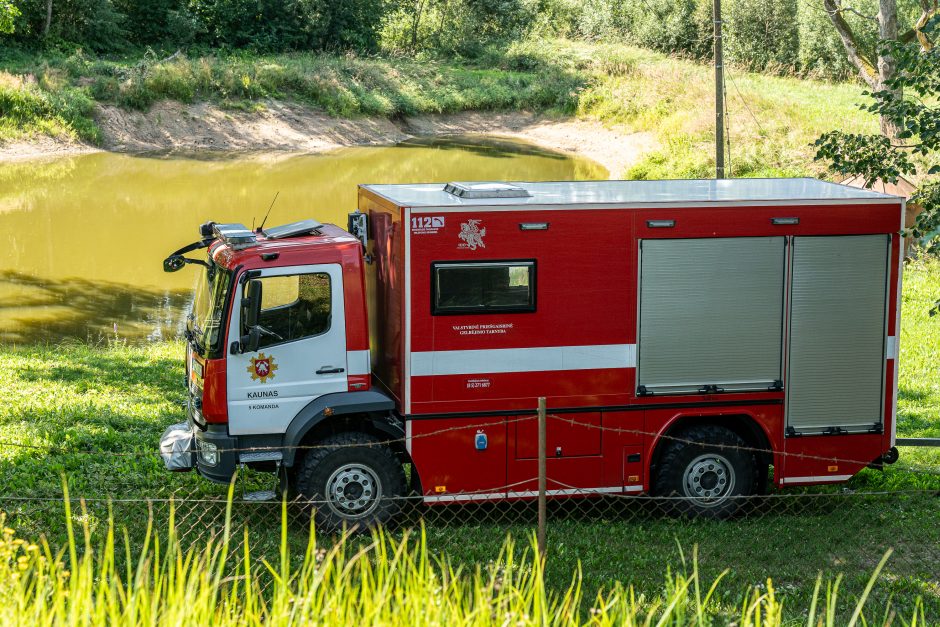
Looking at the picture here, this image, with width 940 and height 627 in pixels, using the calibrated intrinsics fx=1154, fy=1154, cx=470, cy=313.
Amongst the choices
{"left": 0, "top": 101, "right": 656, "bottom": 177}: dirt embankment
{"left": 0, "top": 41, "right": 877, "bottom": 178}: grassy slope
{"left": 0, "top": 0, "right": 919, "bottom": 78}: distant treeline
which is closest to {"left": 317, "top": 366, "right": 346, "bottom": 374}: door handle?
{"left": 0, "top": 41, "right": 877, "bottom": 178}: grassy slope

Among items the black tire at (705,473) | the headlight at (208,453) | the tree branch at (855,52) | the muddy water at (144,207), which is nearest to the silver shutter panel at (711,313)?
the black tire at (705,473)

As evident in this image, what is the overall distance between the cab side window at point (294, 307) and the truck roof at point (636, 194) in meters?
0.99

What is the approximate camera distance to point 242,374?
31.4 ft

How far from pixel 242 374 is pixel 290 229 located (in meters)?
1.32

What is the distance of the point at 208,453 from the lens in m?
9.62

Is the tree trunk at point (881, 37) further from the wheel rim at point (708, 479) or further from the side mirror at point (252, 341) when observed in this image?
the side mirror at point (252, 341)

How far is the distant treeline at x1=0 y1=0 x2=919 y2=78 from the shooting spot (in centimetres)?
5350

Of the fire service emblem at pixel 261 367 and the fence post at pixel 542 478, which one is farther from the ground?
the fire service emblem at pixel 261 367

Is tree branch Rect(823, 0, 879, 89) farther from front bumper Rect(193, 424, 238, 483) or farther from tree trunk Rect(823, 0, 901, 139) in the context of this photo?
front bumper Rect(193, 424, 238, 483)

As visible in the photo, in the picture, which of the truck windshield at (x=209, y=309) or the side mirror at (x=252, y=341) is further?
the truck windshield at (x=209, y=309)

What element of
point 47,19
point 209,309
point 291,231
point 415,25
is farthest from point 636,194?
point 415,25

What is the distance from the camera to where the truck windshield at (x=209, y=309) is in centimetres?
956

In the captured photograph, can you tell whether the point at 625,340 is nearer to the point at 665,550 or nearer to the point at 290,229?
the point at 665,550

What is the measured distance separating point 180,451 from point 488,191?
3.48m
